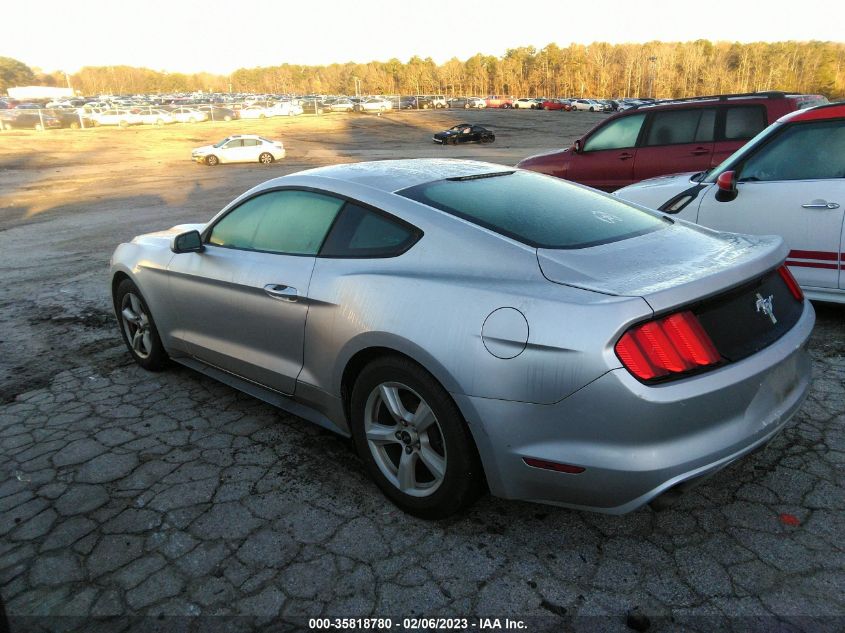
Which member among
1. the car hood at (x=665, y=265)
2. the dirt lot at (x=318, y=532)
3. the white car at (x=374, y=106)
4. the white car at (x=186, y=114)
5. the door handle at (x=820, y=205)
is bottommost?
the dirt lot at (x=318, y=532)

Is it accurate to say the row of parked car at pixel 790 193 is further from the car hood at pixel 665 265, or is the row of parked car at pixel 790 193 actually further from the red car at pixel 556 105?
the red car at pixel 556 105

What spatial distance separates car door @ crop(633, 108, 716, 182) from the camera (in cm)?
876

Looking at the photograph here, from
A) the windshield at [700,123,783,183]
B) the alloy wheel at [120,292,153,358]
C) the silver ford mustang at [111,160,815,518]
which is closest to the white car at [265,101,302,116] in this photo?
the alloy wheel at [120,292,153,358]

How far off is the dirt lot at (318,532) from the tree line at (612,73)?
13006cm

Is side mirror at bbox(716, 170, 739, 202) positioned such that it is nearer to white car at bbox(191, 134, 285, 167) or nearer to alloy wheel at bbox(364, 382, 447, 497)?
alloy wheel at bbox(364, 382, 447, 497)

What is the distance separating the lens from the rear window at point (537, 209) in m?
2.78

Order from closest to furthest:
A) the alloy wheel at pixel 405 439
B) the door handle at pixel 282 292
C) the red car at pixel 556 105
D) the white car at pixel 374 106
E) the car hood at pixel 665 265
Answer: the car hood at pixel 665 265 → the alloy wheel at pixel 405 439 → the door handle at pixel 282 292 → the white car at pixel 374 106 → the red car at pixel 556 105

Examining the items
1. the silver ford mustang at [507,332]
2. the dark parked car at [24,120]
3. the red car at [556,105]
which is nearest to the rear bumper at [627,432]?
the silver ford mustang at [507,332]

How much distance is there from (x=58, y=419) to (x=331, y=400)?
2006mm

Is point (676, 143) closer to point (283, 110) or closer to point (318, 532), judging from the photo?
point (318, 532)

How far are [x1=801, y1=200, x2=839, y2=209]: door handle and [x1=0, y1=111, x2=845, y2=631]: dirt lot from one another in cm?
96

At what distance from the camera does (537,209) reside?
3.03 metres

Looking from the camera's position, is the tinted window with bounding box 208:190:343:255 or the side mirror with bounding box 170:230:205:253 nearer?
the tinted window with bounding box 208:190:343:255

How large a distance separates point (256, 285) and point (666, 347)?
2097 millimetres
